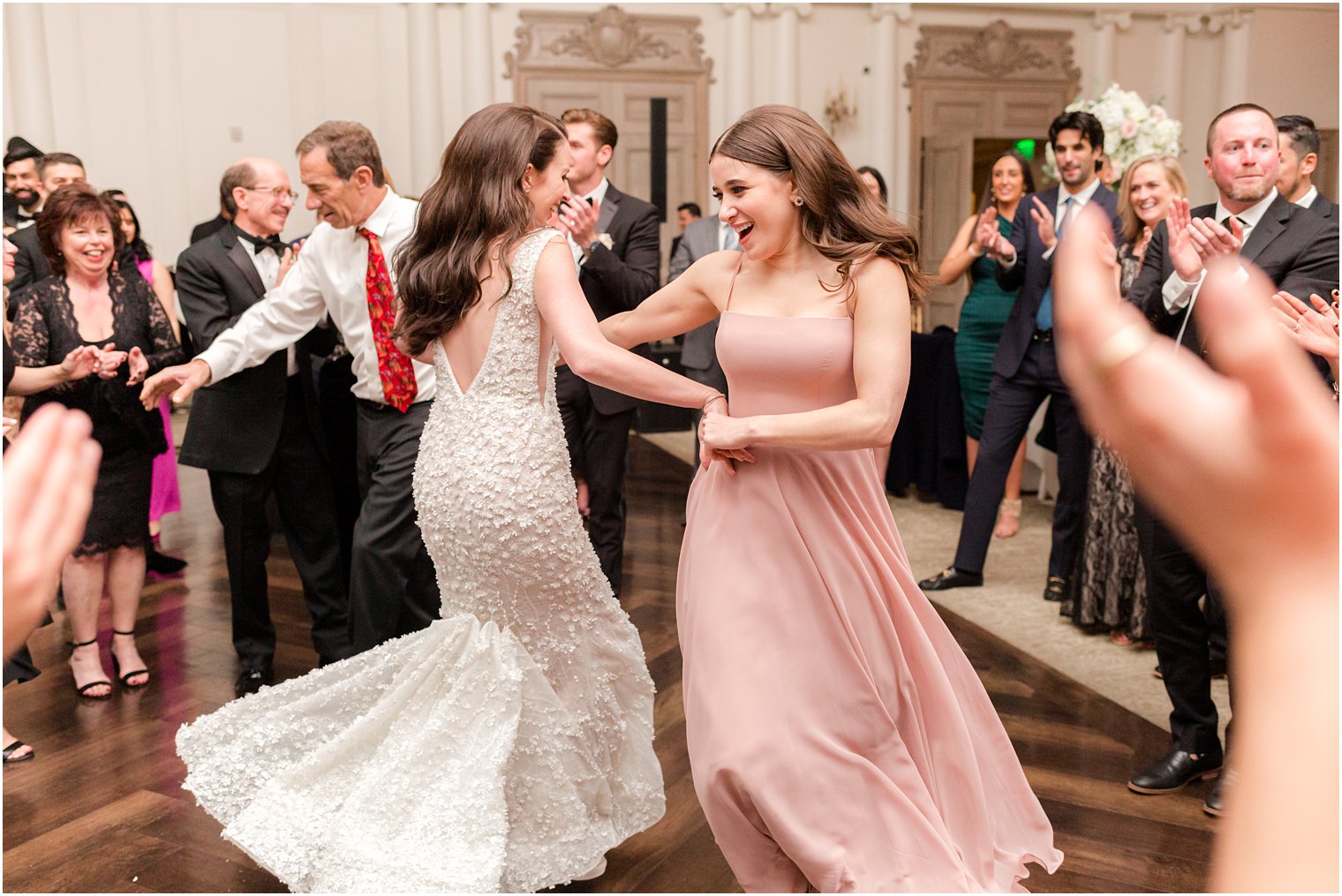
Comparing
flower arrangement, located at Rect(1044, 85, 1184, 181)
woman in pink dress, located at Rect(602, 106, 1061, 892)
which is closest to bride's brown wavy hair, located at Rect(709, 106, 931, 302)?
woman in pink dress, located at Rect(602, 106, 1061, 892)

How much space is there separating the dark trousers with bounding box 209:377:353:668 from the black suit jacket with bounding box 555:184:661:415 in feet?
2.97

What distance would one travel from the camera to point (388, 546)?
3.20 m

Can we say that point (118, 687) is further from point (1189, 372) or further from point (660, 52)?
point (660, 52)

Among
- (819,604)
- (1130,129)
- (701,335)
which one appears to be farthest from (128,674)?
(1130,129)

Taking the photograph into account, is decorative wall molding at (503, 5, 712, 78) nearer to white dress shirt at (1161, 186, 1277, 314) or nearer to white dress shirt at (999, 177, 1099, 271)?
white dress shirt at (999, 177, 1099, 271)

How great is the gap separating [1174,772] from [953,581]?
6.05ft

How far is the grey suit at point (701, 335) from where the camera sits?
4945mm

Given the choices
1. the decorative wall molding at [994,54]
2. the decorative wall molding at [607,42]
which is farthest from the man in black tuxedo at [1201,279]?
the decorative wall molding at [994,54]

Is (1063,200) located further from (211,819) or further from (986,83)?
(986,83)

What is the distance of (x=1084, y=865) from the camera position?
262cm

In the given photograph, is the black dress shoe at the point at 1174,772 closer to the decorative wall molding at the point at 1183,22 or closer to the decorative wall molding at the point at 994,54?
the decorative wall molding at the point at 994,54

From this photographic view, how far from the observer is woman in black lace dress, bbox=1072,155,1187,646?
13.4 feet

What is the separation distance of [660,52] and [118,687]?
8193 mm

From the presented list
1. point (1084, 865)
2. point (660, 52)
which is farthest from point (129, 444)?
point (660, 52)
